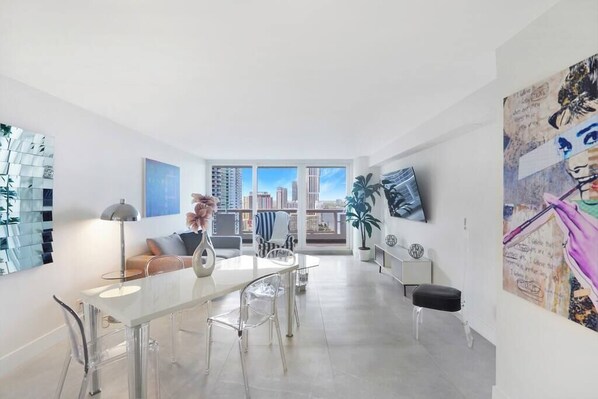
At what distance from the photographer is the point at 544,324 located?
1.47m

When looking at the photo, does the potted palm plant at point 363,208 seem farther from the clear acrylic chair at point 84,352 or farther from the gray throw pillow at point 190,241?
the clear acrylic chair at point 84,352

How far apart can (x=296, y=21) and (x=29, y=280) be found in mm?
3021

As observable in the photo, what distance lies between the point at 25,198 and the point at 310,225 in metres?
5.79

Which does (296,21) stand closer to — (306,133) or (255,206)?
(306,133)

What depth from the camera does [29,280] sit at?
2.43 meters

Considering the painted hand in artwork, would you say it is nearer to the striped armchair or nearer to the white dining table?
the white dining table

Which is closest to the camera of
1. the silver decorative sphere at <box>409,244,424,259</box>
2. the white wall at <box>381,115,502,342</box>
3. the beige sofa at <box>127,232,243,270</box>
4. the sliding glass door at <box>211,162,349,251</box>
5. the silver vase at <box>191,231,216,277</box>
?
the silver vase at <box>191,231,216,277</box>

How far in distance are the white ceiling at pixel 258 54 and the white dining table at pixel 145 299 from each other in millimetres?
1594

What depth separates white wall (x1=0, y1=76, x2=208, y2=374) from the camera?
2.32 meters

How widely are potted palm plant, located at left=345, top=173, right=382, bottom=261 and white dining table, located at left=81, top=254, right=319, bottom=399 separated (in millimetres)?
3778

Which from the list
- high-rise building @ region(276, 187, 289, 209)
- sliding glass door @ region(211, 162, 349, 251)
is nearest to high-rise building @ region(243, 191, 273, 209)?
sliding glass door @ region(211, 162, 349, 251)

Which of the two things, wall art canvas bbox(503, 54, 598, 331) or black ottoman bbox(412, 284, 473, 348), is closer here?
wall art canvas bbox(503, 54, 598, 331)

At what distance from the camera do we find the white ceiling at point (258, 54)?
1.46m

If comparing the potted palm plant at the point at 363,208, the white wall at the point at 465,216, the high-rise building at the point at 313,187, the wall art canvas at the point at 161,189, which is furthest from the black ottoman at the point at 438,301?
the high-rise building at the point at 313,187
